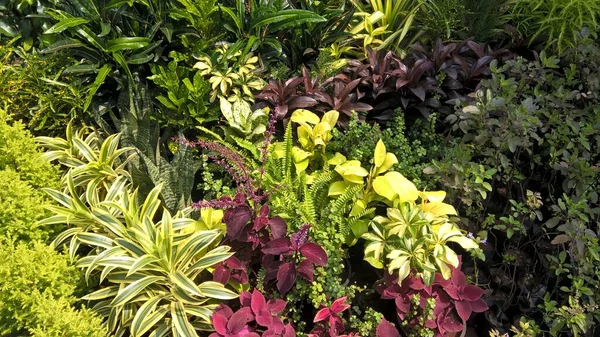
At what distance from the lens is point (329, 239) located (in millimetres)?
2098

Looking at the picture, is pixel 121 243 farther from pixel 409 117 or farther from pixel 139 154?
pixel 409 117

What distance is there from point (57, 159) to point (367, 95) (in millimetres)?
1671

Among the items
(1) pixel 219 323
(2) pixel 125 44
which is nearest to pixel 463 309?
(1) pixel 219 323

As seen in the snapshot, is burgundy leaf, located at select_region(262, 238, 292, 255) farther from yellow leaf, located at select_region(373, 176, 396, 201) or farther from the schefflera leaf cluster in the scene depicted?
yellow leaf, located at select_region(373, 176, 396, 201)

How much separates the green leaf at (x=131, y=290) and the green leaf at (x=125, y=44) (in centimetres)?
126

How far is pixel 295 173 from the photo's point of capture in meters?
2.41

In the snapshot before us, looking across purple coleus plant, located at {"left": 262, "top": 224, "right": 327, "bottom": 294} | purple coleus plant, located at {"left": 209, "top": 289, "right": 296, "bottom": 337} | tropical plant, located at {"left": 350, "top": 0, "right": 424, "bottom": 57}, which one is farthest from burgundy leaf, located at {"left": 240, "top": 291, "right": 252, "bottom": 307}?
tropical plant, located at {"left": 350, "top": 0, "right": 424, "bottom": 57}

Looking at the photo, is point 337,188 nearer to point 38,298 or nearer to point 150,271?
point 150,271

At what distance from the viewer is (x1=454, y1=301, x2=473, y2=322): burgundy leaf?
1961 mm

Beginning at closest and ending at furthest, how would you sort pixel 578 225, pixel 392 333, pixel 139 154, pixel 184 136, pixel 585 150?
pixel 392 333 < pixel 578 225 < pixel 585 150 < pixel 139 154 < pixel 184 136

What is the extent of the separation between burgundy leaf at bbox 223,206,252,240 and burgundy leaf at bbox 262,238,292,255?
0.14 m

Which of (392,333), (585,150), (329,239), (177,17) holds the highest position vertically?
(177,17)

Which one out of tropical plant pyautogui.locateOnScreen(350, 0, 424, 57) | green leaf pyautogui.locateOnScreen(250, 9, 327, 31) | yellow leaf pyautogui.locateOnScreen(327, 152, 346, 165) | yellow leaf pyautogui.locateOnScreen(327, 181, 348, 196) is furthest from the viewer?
tropical plant pyautogui.locateOnScreen(350, 0, 424, 57)

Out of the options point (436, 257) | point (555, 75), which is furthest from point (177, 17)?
point (555, 75)
